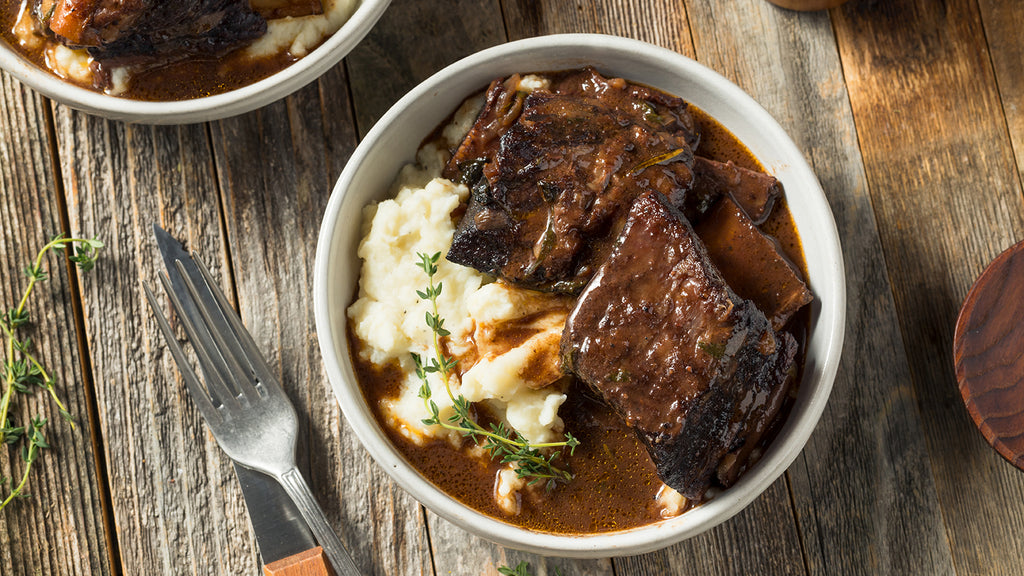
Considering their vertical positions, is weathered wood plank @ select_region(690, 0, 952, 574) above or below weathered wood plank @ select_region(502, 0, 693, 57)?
below

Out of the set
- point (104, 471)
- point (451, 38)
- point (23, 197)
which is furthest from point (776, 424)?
point (23, 197)

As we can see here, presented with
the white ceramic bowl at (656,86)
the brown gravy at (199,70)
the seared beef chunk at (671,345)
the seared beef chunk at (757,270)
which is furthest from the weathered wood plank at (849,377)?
the brown gravy at (199,70)

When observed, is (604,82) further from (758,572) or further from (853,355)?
(758,572)

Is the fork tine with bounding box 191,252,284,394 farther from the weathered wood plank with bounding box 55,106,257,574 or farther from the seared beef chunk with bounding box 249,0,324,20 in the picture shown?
the seared beef chunk with bounding box 249,0,324,20

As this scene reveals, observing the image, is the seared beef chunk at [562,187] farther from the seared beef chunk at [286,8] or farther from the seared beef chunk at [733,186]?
the seared beef chunk at [286,8]

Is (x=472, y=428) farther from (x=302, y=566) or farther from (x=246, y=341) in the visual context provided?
(x=246, y=341)

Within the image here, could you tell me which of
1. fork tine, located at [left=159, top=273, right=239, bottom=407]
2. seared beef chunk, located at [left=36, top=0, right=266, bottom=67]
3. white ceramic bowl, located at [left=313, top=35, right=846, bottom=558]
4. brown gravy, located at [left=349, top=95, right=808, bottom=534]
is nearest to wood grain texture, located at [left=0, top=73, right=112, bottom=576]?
fork tine, located at [left=159, top=273, right=239, bottom=407]

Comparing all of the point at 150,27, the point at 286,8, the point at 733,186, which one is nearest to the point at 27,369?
the point at 150,27
